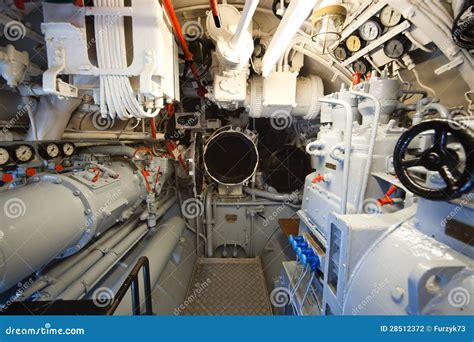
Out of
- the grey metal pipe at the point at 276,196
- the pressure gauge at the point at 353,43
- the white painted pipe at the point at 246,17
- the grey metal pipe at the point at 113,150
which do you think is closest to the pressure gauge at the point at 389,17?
the pressure gauge at the point at 353,43

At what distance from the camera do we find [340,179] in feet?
5.03

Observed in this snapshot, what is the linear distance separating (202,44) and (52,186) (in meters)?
1.70

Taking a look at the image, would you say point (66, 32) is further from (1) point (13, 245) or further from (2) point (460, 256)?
(2) point (460, 256)

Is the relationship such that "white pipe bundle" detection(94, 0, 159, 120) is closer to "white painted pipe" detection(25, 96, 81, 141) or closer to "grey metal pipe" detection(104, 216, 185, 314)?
"white painted pipe" detection(25, 96, 81, 141)

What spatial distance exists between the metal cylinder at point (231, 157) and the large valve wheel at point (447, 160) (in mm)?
2121

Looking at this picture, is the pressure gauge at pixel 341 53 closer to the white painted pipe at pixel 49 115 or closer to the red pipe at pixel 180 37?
the red pipe at pixel 180 37

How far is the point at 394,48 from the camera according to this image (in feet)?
5.45

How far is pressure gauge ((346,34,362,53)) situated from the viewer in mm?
1883

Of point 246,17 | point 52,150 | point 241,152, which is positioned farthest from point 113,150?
point 246,17

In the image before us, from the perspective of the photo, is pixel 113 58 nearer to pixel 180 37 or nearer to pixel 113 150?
pixel 180 37

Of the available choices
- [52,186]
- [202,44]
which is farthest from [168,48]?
[52,186]

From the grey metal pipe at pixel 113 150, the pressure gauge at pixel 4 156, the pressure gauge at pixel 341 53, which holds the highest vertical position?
the pressure gauge at pixel 341 53

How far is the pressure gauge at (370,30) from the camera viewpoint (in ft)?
5.39

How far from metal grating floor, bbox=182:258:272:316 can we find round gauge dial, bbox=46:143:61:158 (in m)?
1.93
